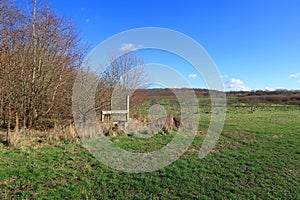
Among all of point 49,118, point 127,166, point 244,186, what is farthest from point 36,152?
point 244,186

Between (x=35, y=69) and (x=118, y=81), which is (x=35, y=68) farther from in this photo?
(x=118, y=81)

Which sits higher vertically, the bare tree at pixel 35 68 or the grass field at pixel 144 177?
the bare tree at pixel 35 68

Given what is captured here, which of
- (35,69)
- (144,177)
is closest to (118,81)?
(35,69)

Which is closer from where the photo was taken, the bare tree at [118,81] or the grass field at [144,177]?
the grass field at [144,177]

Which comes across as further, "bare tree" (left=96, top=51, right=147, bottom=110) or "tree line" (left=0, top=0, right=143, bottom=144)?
"bare tree" (left=96, top=51, right=147, bottom=110)

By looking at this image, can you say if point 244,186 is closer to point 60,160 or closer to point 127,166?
point 127,166

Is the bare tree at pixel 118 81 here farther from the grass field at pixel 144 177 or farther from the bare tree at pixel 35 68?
the grass field at pixel 144 177

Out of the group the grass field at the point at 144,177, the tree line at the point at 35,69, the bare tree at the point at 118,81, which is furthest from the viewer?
the bare tree at the point at 118,81

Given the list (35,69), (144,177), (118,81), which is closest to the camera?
(144,177)

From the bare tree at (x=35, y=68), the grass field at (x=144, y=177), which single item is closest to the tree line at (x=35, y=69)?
the bare tree at (x=35, y=68)

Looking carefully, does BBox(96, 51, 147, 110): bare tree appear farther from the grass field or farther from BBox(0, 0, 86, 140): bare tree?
the grass field

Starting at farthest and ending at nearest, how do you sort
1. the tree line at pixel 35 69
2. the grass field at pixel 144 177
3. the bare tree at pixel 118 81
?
1. the bare tree at pixel 118 81
2. the tree line at pixel 35 69
3. the grass field at pixel 144 177

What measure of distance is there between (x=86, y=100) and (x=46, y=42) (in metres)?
3.19

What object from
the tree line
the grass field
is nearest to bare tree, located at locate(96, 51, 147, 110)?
the tree line
